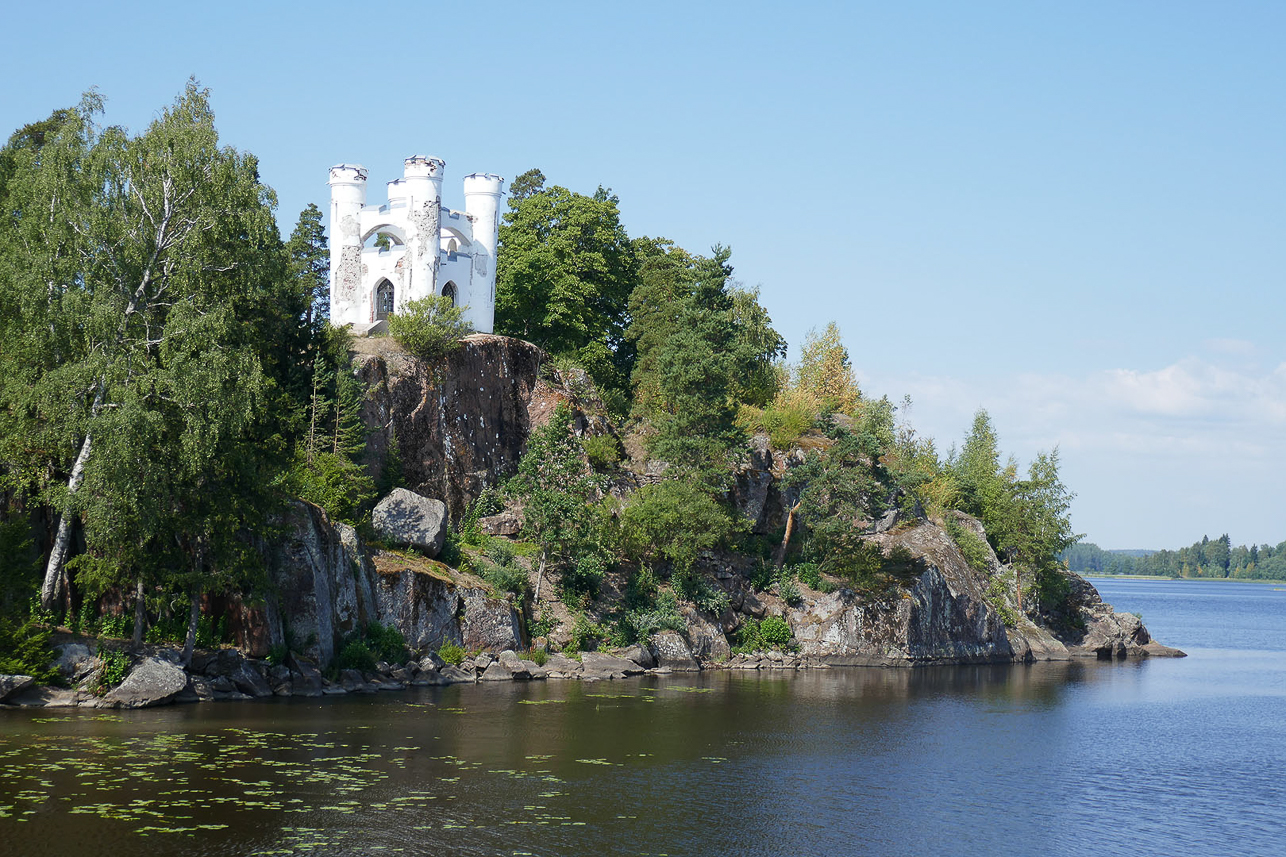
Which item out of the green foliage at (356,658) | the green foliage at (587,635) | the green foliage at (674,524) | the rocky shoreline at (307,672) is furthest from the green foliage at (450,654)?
the green foliage at (674,524)

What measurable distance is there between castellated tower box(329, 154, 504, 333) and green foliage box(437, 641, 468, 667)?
21.6 metres

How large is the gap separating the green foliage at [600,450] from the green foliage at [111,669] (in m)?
32.6

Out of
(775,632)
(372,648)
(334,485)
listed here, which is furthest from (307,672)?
(775,632)

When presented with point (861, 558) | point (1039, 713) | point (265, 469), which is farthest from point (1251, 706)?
point (265, 469)

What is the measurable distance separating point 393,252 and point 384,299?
123 inches

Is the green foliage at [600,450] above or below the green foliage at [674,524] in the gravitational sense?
above

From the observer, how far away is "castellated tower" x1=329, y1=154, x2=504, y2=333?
6606 cm

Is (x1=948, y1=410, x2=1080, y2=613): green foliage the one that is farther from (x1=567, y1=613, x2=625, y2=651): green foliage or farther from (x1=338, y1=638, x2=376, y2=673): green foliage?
(x1=338, y1=638, x2=376, y2=673): green foliage

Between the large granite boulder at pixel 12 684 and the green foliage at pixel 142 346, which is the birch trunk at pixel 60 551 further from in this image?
the large granite boulder at pixel 12 684

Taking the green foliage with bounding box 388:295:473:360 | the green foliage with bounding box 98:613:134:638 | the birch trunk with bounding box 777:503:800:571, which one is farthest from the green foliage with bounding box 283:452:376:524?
the birch trunk with bounding box 777:503:800:571

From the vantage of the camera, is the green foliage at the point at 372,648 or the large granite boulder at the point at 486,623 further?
the large granite boulder at the point at 486,623

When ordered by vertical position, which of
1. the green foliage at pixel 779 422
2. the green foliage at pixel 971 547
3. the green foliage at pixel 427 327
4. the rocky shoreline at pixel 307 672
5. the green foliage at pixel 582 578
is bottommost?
the rocky shoreline at pixel 307 672

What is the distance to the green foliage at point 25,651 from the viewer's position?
119ft

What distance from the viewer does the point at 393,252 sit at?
66562 millimetres
